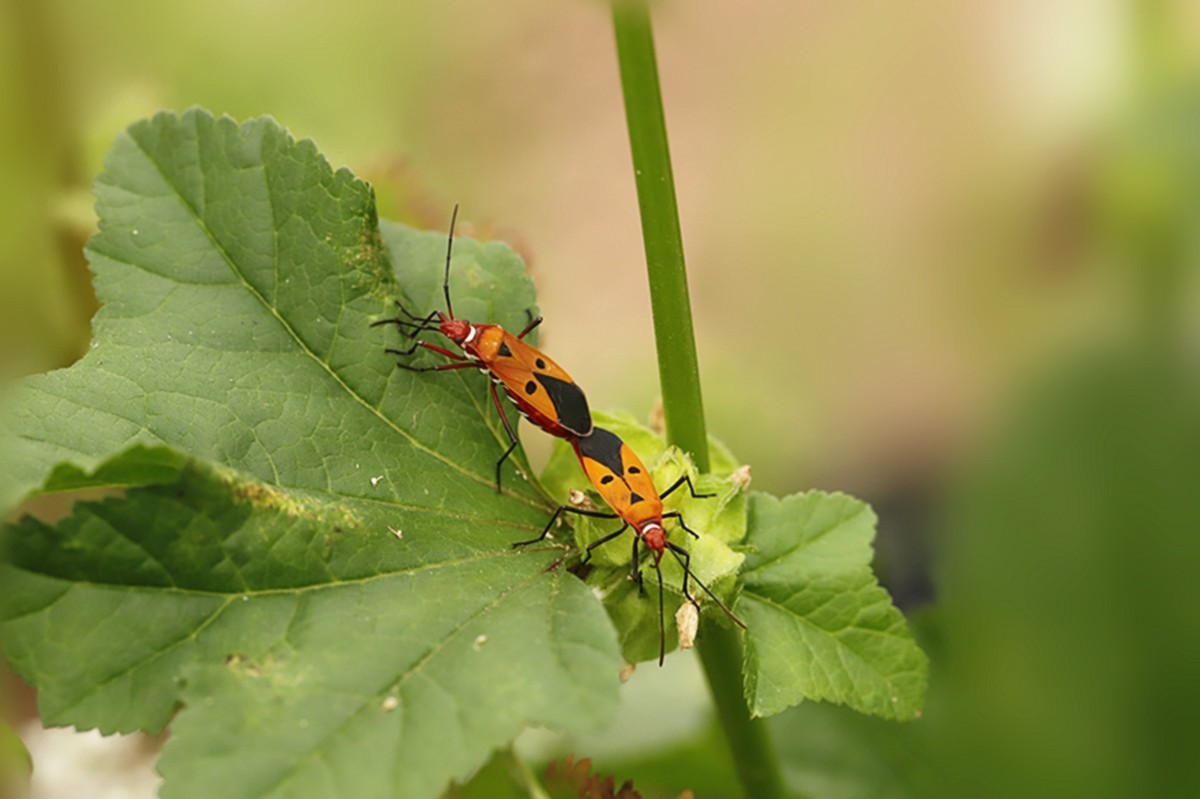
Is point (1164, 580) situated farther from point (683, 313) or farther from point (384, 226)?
point (384, 226)

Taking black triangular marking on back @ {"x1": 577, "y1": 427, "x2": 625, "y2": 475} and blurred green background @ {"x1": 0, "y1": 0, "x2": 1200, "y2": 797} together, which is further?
blurred green background @ {"x1": 0, "y1": 0, "x2": 1200, "y2": 797}

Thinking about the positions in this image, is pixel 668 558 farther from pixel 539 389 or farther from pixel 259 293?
pixel 259 293

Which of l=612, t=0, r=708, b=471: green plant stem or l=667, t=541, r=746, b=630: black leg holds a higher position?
l=612, t=0, r=708, b=471: green plant stem

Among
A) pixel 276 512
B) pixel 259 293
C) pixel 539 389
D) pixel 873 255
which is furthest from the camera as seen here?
pixel 873 255

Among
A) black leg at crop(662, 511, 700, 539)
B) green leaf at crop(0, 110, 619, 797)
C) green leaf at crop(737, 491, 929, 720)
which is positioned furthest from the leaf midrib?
green leaf at crop(737, 491, 929, 720)

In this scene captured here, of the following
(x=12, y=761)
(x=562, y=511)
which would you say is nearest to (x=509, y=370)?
(x=562, y=511)

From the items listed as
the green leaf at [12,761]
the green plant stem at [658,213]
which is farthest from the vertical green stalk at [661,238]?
the green leaf at [12,761]

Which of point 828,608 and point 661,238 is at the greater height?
point 661,238

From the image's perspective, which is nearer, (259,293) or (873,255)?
(259,293)

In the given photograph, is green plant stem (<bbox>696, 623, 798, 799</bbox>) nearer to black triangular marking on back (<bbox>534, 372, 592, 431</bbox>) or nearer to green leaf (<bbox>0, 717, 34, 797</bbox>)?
black triangular marking on back (<bbox>534, 372, 592, 431</bbox>)
